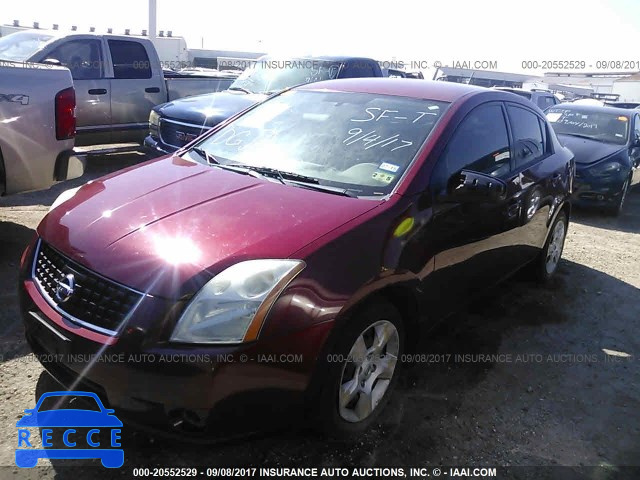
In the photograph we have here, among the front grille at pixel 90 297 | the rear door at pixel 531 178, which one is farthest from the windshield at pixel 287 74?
the front grille at pixel 90 297

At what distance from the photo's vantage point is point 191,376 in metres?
2.01

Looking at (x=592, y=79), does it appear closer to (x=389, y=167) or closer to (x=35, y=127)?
(x=35, y=127)

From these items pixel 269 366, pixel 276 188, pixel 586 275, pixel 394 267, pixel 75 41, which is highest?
pixel 75 41

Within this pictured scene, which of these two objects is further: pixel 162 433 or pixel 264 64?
pixel 264 64

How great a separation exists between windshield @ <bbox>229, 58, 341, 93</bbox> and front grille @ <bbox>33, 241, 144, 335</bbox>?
5.75 m

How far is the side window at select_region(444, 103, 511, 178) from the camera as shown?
3.08m

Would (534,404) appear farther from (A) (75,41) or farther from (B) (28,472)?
(A) (75,41)

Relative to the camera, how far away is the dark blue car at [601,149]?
774cm

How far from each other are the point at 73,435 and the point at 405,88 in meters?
2.81

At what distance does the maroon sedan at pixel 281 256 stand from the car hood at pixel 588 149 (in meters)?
5.03

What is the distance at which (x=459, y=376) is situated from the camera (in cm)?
327

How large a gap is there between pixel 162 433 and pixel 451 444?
4.65 ft

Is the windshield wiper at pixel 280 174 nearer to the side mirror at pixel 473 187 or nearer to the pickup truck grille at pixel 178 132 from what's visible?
the side mirror at pixel 473 187

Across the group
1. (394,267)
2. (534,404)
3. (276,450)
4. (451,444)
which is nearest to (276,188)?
(394,267)
